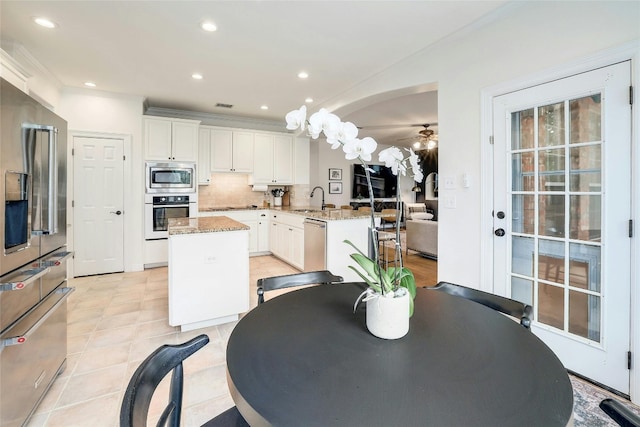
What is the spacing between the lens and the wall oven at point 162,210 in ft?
14.9

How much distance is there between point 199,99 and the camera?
4.63 metres

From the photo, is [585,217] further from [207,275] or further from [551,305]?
[207,275]

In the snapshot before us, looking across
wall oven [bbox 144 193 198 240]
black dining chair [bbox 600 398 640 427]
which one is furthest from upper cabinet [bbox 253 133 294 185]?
black dining chair [bbox 600 398 640 427]

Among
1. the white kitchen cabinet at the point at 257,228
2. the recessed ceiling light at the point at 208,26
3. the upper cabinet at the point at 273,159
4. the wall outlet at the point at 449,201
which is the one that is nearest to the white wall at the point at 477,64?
the wall outlet at the point at 449,201

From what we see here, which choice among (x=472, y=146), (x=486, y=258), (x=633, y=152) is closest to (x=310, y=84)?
(x=472, y=146)

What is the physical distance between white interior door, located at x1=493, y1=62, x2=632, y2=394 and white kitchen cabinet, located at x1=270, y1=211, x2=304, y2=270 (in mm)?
2692

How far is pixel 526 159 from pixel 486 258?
2.77 ft

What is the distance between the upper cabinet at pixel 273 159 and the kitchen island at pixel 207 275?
3.15 m

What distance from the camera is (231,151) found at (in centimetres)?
548

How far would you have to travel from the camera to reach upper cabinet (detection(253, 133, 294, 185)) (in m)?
5.73

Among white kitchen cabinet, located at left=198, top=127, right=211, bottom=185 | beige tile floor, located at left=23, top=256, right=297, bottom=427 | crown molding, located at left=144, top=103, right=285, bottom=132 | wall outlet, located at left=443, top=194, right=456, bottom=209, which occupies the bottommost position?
beige tile floor, located at left=23, top=256, right=297, bottom=427

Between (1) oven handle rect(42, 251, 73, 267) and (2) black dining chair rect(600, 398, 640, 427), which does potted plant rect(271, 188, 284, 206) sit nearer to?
(1) oven handle rect(42, 251, 73, 267)

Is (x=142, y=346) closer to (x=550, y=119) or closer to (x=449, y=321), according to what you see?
(x=449, y=321)

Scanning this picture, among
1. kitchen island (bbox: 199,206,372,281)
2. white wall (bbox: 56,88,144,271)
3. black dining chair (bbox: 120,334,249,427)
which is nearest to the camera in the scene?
black dining chair (bbox: 120,334,249,427)
